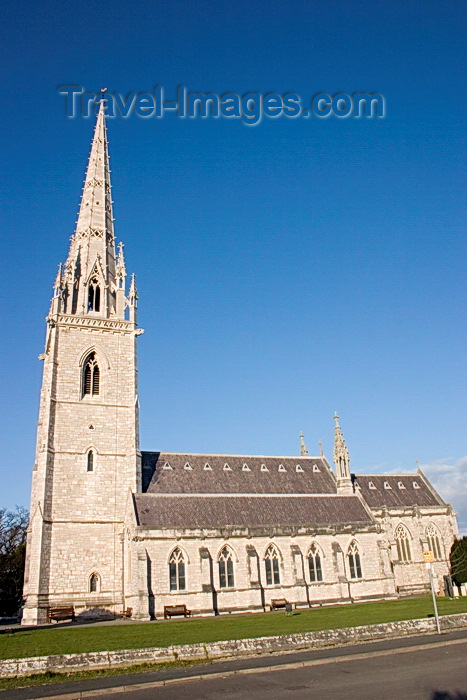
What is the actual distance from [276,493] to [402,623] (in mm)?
23676

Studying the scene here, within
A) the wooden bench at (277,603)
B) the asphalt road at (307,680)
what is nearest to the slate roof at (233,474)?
the wooden bench at (277,603)

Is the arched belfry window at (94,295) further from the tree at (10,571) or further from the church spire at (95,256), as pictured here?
the tree at (10,571)

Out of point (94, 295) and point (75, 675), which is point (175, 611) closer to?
point (75, 675)

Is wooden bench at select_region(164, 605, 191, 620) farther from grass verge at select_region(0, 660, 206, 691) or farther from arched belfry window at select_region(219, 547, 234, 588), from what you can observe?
grass verge at select_region(0, 660, 206, 691)

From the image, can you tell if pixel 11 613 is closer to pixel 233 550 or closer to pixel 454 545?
pixel 233 550

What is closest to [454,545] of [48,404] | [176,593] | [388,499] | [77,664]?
[388,499]

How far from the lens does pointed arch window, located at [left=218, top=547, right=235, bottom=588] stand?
3428 cm

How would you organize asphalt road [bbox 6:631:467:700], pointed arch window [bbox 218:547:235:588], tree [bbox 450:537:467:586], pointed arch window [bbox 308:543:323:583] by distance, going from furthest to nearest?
1. tree [bbox 450:537:467:586]
2. pointed arch window [bbox 308:543:323:583]
3. pointed arch window [bbox 218:547:235:588]
4. asphalt road [bbox 6:631:467:700]

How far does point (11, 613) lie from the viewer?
49625 millimetres

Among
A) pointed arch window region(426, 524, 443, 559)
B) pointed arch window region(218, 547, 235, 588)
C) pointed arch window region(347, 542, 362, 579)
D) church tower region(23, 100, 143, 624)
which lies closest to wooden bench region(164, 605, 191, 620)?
pointed arch window region(218, 547, 235, 588)

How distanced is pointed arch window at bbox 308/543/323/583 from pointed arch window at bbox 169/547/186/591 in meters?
9.09

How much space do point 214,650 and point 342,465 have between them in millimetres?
31602

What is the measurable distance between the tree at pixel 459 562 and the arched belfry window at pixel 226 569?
1825cm

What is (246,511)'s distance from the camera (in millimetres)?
38406
